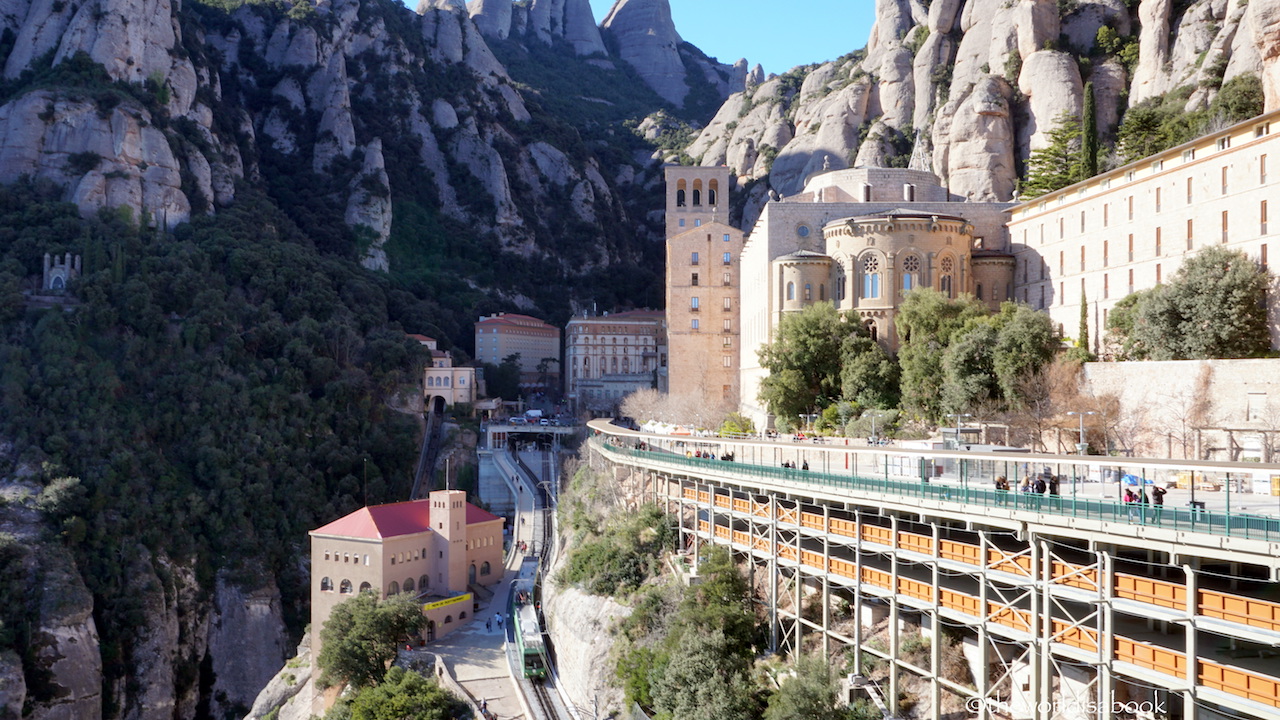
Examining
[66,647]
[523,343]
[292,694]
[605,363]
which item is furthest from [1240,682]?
[523,343]

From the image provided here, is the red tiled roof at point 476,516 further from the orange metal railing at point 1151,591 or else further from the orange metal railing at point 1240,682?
the orange metal railing at point 1240,682

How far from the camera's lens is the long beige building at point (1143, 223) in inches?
1304

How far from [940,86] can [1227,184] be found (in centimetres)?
4872

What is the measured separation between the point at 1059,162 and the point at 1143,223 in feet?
69.8

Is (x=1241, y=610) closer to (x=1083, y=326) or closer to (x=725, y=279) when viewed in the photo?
(x=1083, y=326)

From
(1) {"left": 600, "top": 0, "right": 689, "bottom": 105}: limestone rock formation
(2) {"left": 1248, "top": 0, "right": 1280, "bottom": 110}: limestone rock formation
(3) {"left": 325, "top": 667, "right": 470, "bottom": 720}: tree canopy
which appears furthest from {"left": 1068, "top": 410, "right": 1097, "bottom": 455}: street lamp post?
(1) {"left": 600, "top": 0, "right": 689, "bottom": 105}: limestone rock formation

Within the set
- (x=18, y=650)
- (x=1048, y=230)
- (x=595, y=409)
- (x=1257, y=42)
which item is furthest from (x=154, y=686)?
(x=1257, y=42)

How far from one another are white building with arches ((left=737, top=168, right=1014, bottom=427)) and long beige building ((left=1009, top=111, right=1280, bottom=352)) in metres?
1.94

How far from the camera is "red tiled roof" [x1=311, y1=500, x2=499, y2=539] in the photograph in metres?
48.5

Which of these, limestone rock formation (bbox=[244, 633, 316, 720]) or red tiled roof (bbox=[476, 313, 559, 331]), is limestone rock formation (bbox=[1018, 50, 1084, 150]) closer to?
red tiled roof (bbox=[476, 313, 559, 331])

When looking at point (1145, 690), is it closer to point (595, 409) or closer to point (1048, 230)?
point (1048, 230)

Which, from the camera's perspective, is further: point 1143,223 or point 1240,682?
point 1143,223

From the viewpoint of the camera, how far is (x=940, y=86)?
80.3 meters

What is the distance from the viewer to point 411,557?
161ft
